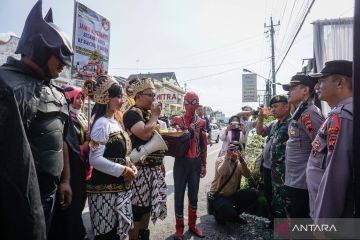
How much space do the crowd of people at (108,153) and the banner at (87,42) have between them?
3431mm

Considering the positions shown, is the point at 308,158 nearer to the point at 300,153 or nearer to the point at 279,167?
the point at 300,153

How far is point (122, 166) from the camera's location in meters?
2.39

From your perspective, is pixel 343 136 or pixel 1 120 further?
pixel 343 136

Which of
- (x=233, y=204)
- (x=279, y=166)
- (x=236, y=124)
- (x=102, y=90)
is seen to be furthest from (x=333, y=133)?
(x=236, y=124)

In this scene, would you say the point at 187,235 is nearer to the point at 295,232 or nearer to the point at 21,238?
the point at 295,232

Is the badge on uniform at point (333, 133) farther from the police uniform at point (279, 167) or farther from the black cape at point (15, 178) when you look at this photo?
the black cape at point (15, 178)

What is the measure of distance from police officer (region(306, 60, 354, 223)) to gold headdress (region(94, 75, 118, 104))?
6.12ft

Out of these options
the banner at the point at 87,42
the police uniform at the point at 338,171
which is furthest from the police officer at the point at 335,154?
the banner at the point at 87,42

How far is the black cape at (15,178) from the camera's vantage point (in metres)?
1.41

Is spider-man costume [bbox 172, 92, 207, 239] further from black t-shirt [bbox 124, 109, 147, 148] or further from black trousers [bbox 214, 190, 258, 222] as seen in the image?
black t-shirt [bbox 124, 109, 147, 148]

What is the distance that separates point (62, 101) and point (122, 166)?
0.76 m

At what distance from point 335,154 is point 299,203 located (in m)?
1.23

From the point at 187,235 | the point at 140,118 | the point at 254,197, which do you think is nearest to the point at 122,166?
the point at 140,118

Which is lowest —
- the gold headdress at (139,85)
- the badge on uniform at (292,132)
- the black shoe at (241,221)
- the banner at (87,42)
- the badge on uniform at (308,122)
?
the black shoe at (241,221)
